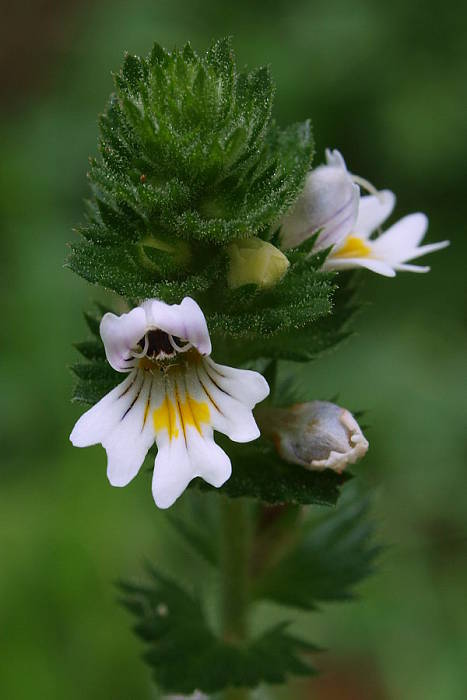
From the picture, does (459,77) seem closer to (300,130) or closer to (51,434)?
(51,434)

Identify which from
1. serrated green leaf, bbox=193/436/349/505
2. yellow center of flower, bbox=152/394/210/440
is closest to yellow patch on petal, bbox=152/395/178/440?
yellow center of flower, bbox=152/394/210/440

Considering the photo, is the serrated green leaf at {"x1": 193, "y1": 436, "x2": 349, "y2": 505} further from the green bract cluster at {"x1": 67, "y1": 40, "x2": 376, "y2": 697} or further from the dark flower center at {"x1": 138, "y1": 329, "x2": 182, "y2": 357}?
the dark flower center at {"x1": 138, "y1": 329, "x2": 182, "y2": 357}

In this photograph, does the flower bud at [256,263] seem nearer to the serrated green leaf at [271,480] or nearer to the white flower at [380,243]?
the white flower at [380,243]

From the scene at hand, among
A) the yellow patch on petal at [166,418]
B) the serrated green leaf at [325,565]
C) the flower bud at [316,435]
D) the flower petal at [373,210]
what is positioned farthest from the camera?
the serrated green leaf at [325,565]

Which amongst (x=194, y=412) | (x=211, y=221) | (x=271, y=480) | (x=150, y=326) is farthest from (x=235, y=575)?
(x=211, y=221)

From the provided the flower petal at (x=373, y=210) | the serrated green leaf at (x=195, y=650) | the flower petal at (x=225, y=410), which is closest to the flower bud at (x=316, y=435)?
the flower petal at (x=225, y=410)

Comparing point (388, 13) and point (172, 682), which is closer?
point (172, 682)

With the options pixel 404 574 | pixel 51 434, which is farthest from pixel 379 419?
pixel 51 434
